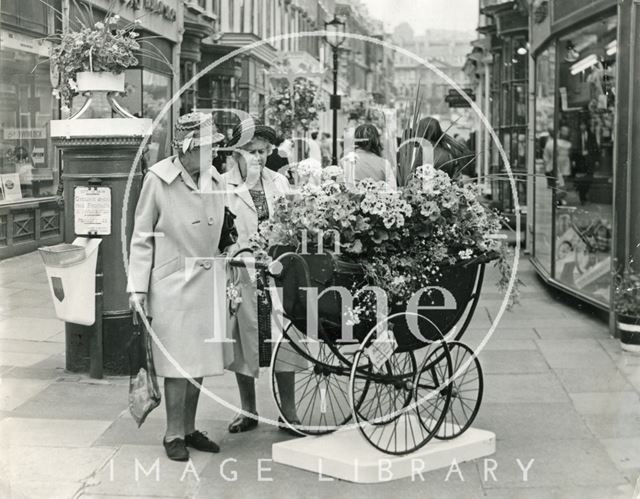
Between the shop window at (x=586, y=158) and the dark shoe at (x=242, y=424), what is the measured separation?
4.72 m

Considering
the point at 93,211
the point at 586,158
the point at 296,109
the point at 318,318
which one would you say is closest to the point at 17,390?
the point at 93,211

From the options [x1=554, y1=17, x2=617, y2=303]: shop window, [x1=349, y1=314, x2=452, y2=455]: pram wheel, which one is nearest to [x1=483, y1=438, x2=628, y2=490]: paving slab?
[x1=349, y1=314, x2=452, y2=455]: pram wheel

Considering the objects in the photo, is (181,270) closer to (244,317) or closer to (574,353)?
(244,317)

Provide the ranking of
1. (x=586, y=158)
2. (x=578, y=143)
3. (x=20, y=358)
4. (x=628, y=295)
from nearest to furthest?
(x=20, y=358)
(x=628, y=295)
(x=586, y=158)
(x=578, y=143)

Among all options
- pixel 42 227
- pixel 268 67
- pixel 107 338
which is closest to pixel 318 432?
pixel 107 338

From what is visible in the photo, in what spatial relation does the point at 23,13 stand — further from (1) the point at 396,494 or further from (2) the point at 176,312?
(1) the point at 396,494

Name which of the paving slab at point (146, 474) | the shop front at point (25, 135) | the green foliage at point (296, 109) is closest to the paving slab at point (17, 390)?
the paving slab at point (146, 474)

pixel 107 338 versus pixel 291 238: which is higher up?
pixel 291 238

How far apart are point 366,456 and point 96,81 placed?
382cm

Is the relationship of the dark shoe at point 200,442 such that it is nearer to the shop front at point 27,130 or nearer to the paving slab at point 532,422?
the paving slab at point 532,422

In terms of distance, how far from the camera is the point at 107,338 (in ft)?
25.9

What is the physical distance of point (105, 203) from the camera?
25.8 ft

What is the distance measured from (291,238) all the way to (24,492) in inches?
72.2

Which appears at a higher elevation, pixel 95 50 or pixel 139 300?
pixel 95 50
